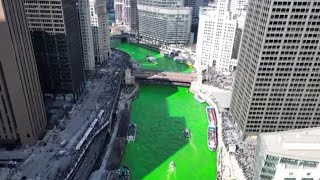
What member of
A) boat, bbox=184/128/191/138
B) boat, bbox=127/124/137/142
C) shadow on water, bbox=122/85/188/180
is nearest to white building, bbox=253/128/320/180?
shadow on water, bbox=122/85/188/180

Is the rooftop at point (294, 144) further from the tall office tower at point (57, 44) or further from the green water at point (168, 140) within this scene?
the tall office tower at point (57, 44)

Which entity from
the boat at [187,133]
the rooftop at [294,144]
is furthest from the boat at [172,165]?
the rooftop at [294,144]

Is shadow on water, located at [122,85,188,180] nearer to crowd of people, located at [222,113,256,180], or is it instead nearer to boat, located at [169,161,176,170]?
boat, located at [169,161,176,170]

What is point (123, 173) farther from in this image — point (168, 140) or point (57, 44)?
point (57, 44)

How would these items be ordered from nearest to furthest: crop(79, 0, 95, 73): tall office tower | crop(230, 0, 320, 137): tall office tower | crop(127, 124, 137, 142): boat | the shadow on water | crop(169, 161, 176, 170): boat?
crop(230, 0, 320, 137): tall office tower < crop(169, 161, 176, 170): boat < the shadow on water < crop(127, 124, 137, 142): boat < crop(79, 0, 95, 73): tall office tower

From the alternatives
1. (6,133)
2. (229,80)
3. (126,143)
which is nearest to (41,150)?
(6,133)

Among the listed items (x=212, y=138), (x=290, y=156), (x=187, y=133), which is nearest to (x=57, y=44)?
(x=187, y=133)
